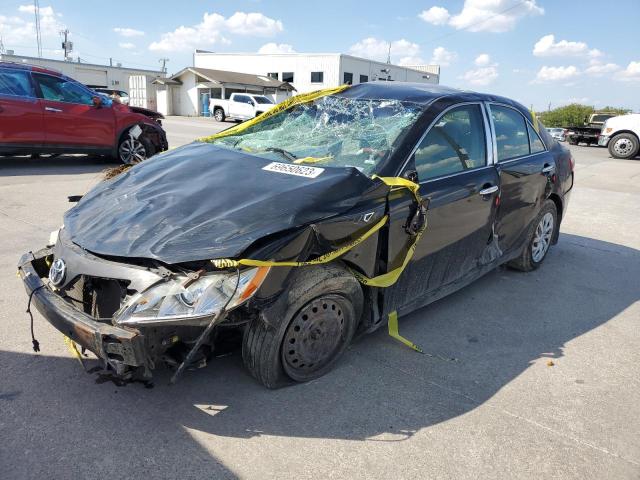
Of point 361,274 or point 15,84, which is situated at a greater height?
point 15,84

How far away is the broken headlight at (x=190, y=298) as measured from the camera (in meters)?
2.28

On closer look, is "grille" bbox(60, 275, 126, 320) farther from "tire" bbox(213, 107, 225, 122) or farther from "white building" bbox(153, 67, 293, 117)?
"white building" bbox(153, 67, 293, 117)

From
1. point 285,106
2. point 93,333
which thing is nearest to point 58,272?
point 93,333


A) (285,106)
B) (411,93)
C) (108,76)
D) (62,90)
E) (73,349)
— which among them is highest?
(108,76)

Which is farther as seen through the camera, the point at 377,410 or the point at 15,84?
the point at 15,84

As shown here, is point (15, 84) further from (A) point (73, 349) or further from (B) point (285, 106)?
(A) point (73, 349)

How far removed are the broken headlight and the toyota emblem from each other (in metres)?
A: 0.57

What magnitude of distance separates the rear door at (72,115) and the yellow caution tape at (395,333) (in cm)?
832

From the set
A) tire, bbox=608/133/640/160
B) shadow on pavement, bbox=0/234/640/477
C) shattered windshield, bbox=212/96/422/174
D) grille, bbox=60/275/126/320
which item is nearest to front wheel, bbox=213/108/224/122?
tire, bbox=608/133/640/160

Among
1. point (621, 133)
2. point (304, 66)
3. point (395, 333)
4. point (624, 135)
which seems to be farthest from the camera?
point (304, 66)

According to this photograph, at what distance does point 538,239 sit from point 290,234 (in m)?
3.41

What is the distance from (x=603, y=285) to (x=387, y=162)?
3.11 meters

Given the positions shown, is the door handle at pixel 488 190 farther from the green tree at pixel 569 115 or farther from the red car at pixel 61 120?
the green tree at pixel 569 115

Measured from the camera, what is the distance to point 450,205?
11.3 feet
